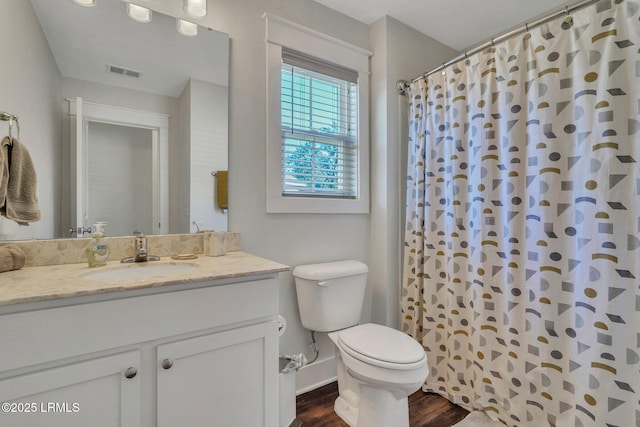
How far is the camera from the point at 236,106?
5.32ft

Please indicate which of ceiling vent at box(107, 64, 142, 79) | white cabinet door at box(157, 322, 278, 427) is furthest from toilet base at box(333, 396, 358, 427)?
ceiling vent at box(107, 64, 142, 79)

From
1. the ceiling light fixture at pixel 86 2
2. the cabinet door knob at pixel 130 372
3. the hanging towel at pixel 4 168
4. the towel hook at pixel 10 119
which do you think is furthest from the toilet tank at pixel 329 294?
the ceiling light fixture at pixel 86 2

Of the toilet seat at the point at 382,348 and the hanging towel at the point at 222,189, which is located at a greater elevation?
the hanging towel at the point at 222,189

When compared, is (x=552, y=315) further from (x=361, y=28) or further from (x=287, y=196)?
(x=361, y=28)

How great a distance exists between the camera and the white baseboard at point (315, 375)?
6.01 ft

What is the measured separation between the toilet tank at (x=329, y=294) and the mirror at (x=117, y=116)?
563mm

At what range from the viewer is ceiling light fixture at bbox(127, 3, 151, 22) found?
1.38 m

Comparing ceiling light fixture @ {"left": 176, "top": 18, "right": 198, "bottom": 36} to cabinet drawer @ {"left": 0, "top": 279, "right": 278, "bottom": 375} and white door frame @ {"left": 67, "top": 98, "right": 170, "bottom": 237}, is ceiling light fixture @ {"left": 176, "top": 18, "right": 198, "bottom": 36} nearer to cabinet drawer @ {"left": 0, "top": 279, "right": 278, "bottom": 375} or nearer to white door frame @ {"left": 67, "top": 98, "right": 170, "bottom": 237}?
white door frame @ {"left": 67, "top": 98, "right": 170, "bottom": 237}

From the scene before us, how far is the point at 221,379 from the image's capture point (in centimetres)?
107

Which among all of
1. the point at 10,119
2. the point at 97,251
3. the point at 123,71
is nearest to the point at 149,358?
the point at 97,251

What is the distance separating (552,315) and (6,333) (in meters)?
1.97

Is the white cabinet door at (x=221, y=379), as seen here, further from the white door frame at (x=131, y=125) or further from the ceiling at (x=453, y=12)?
the ceiling at (x=453, y=12)

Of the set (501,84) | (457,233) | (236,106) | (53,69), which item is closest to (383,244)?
(457,233)

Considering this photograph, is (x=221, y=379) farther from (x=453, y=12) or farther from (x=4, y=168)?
(x=453, y=12)
